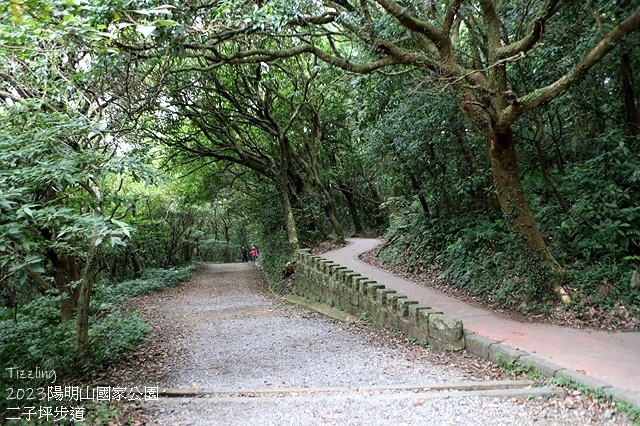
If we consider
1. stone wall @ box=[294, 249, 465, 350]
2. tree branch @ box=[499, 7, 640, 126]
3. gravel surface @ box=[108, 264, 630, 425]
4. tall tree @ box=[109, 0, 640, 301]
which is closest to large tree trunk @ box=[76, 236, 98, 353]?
gravel surface @ box=[108, 264, 630, 425]

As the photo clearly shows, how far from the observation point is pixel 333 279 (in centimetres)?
1014

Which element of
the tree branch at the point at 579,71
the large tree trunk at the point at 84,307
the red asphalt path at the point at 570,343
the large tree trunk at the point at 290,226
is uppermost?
the tree branch at the point at 579,71

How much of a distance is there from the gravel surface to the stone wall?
0.23 m

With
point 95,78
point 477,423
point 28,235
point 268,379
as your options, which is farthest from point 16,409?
point 95,78

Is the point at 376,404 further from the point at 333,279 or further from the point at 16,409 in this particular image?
the point at 333,279

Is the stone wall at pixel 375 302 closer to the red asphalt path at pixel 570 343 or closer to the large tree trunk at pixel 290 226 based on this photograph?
the red asphalt path at pixel 570 343

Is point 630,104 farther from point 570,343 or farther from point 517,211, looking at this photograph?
point 570,343

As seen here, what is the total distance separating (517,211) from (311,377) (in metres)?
4.26

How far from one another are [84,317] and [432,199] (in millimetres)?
8296

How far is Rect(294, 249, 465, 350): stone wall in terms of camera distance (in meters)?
6.03

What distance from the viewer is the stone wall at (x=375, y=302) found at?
603cm

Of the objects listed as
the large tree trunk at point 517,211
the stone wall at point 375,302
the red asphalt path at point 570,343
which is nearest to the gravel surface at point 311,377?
the stone wall at point 375,302

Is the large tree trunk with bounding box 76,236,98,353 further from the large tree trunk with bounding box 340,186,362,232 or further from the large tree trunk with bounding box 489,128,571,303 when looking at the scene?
the large tree trunk with bounding box 340,186,362,232

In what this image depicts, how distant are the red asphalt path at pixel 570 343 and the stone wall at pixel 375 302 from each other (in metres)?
0.48
